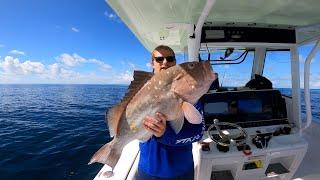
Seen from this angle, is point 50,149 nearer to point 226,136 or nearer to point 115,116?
point 226,136

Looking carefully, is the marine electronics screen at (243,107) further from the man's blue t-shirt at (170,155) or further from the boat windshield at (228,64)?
the man's blue t-shirt at (170,155)

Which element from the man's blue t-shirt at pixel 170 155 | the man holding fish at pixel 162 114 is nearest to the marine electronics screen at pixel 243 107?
the man's blue t-shirt at pixel 170 155

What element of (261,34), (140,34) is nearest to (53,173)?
(140,34)

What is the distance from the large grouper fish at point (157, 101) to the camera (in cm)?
205

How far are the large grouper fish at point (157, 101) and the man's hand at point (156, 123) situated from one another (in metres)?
0.03

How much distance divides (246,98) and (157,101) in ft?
13.1

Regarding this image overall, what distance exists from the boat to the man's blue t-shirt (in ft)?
3.83

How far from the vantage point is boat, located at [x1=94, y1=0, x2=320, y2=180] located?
14.8ft

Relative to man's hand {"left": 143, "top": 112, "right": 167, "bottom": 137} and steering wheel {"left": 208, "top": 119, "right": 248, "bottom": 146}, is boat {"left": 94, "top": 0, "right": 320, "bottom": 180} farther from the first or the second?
man's hand {"left": 143, "top": 112, "right": 167, "bottom": 137}

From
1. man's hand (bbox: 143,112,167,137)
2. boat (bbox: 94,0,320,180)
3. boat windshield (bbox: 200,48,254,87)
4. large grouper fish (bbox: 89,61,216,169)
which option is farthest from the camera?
boat windshield (bbox: 200,48,254,87)

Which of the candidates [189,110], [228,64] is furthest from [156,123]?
[228,64]

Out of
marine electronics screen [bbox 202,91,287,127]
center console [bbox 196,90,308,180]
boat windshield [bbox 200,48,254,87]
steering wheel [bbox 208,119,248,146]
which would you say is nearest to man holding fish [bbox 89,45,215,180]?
center console [bbox 196,90,308,180]

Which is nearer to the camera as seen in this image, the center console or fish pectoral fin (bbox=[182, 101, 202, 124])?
fish pectoral fin (bbox=[182, 101, 202, 124])

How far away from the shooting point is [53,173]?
27.6 ft
